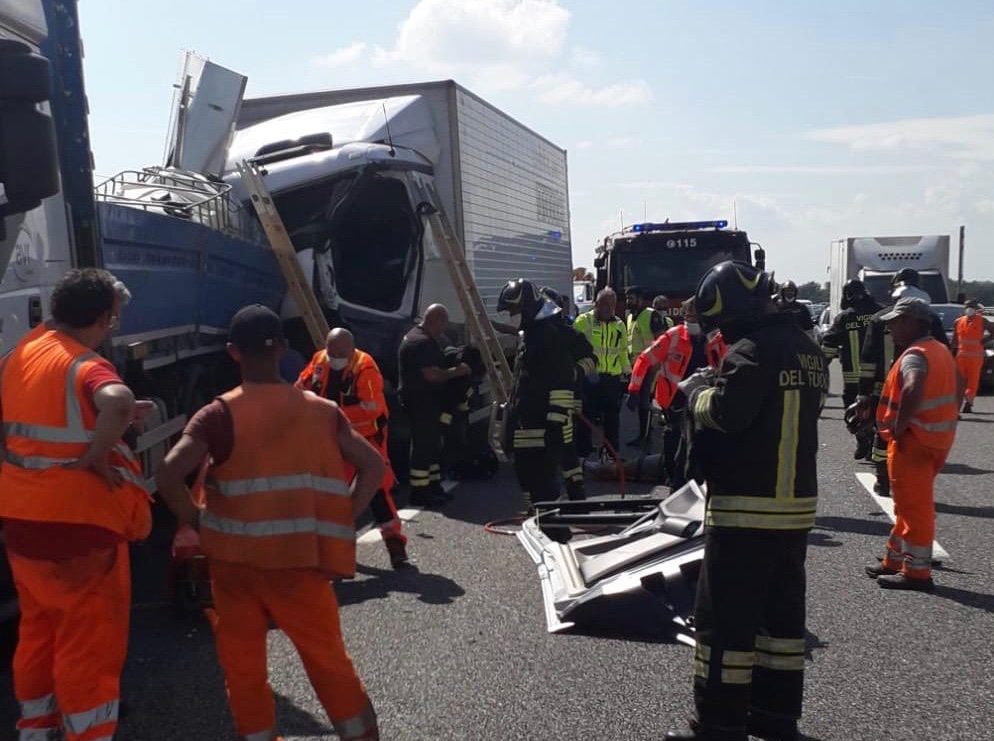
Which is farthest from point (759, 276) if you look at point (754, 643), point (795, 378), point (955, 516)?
point (955, 516)

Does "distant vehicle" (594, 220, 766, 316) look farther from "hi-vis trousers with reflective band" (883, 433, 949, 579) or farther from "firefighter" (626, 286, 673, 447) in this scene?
"hi-vis trousers with reflective band" (883, 433, 949, 579)

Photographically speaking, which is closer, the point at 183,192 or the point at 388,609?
the point at 388,609

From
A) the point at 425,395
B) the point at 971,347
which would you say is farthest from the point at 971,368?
the point at 425,395

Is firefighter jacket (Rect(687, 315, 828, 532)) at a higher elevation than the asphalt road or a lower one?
higher

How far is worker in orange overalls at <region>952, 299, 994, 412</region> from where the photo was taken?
17297 millimetres

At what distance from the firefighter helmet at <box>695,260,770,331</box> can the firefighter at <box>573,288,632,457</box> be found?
744 cm

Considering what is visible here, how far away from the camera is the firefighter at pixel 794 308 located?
4.62 metres

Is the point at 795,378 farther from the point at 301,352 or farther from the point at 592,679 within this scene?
the point at 301,352

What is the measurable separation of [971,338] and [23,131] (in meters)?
16.0

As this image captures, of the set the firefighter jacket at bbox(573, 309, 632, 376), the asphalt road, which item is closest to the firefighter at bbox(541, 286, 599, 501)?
the asphalt road

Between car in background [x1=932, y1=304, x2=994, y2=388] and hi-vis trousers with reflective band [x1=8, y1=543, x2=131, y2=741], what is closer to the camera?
hi-vis trousers with reflective band [x1=8, y1=543, x2=131, y2=741]

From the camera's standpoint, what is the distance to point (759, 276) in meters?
4.54

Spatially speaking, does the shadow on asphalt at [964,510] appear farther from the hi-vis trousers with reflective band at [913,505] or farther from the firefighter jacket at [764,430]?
the firefighter jacket at [764,430]

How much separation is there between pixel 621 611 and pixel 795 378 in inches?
81.9
